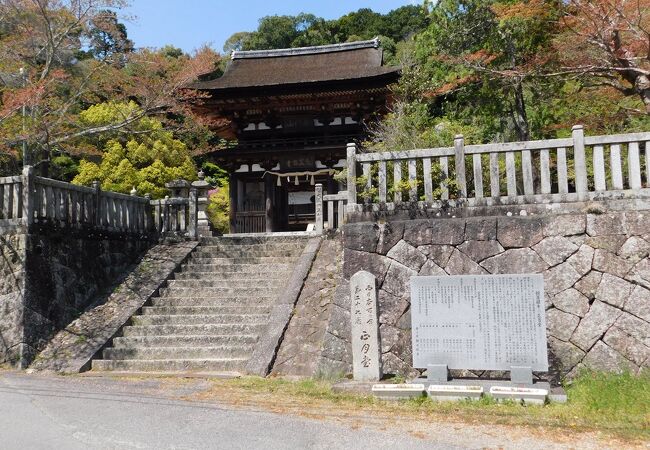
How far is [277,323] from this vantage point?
27.9 feet

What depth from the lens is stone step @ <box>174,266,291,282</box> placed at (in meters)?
Answer: 10.7

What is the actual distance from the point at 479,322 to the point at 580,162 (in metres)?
2.76

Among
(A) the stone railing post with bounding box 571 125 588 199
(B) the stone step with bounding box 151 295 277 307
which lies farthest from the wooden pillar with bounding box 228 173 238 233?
(A) the stone railing post with bounding box 571 125 588 199

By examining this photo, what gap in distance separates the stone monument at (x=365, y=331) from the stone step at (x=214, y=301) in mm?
3096

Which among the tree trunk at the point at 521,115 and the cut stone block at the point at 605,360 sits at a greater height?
the tree trunk at the point at 521,115

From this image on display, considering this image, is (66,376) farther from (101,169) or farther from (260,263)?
(101,169)

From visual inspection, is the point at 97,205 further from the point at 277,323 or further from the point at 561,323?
the point at 561,323

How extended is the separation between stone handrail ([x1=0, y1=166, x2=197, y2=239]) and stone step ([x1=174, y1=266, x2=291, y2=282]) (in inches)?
73.6

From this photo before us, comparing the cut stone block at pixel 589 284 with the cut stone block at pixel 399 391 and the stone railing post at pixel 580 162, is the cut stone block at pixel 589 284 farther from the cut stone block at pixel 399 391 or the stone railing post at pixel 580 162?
the cut stone block at pixel 399 391

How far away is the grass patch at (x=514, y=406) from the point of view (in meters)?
5.11

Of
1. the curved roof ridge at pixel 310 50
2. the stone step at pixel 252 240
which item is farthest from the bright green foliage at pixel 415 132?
the curved roof ridge at pixel 310 50

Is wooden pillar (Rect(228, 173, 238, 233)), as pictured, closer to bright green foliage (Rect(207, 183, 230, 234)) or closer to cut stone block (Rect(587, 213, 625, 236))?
bright green foliage (Rect(207, 183, 230, 234))

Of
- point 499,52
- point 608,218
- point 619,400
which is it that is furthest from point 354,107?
point 619,400

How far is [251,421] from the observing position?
5297 mm
